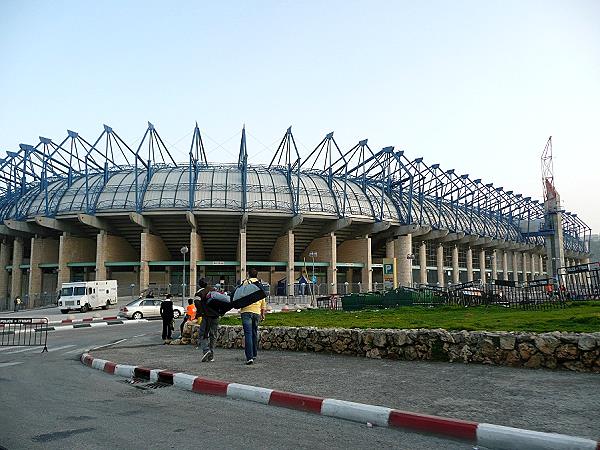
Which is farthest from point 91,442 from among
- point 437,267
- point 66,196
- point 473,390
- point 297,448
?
point 437,267

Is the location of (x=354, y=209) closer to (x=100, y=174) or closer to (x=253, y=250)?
(x=253, y=250)

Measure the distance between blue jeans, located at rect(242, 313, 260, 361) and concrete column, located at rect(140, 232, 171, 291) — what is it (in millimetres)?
39516

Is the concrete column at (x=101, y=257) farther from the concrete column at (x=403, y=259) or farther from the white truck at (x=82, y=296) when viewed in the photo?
the concrete column at (x=403, y=259)

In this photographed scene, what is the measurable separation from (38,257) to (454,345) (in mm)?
53001

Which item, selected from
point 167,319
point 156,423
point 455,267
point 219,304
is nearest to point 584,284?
point 219,304

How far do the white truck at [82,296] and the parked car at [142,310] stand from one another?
24.5 ft

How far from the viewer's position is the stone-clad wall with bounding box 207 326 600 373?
7.75m

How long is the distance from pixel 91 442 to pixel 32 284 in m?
52.9

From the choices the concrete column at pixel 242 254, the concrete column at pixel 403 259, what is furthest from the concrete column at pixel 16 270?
the concrete column at pixel 403 259

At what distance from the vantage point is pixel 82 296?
1415 inches

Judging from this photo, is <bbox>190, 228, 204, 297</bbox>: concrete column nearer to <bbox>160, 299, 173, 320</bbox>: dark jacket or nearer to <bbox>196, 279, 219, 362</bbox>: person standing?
<bbox>160, 299, 173, 320</bbox>: dark jacket

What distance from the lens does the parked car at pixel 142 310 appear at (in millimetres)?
29328

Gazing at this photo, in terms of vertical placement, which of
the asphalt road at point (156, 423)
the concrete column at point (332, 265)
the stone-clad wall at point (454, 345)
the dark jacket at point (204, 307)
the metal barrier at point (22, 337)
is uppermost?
the concrete column at point (332, 265)

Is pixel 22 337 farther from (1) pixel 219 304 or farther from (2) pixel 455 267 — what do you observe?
(2) pixel 455 267
